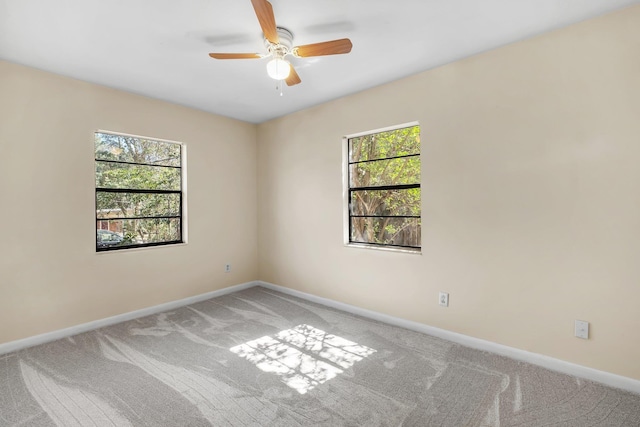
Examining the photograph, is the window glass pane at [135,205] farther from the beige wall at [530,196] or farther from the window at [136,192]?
the beige wall at [530,196]

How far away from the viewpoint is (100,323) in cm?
315

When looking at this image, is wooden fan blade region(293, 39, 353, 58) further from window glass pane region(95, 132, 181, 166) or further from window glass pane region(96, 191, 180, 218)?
window glass pane region(96, 191, 180, 218)

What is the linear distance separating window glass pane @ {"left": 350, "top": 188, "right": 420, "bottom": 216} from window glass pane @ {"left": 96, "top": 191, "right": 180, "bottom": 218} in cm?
226

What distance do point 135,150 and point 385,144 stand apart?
112 inches

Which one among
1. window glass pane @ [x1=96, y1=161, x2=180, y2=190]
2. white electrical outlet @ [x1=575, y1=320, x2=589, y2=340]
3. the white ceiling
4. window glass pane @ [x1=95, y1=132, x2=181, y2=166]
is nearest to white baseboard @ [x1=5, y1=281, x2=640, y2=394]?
white electrical outlet @ [x1=575, y1=320, x2=589, y2=340]

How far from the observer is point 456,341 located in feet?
9.02

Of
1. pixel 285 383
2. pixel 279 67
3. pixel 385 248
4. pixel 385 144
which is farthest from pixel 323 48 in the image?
Result: pixel 285 383

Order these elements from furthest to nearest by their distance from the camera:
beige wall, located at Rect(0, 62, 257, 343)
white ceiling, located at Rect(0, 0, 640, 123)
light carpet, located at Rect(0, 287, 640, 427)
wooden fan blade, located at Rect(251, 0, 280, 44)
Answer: beige wall, located at Rect(0, 62, 257, 343), white ceiling, located at Rect(0, 0, 640, 123), light carpet, located at Rect(0, 287, 640, 427), wooden fan blade, located at Rect(251, 0, 280, 44)

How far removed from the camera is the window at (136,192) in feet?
10.7

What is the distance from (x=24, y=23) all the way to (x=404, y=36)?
268 cm

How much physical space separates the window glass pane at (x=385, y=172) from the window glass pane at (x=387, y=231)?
407 mm

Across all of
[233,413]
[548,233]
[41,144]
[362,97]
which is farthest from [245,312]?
[548,233]

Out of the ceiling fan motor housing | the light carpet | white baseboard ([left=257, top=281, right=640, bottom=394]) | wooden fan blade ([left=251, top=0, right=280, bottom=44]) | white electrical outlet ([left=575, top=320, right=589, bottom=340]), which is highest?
the ceiling fan motor housing

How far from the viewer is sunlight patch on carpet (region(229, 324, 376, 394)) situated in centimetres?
226
